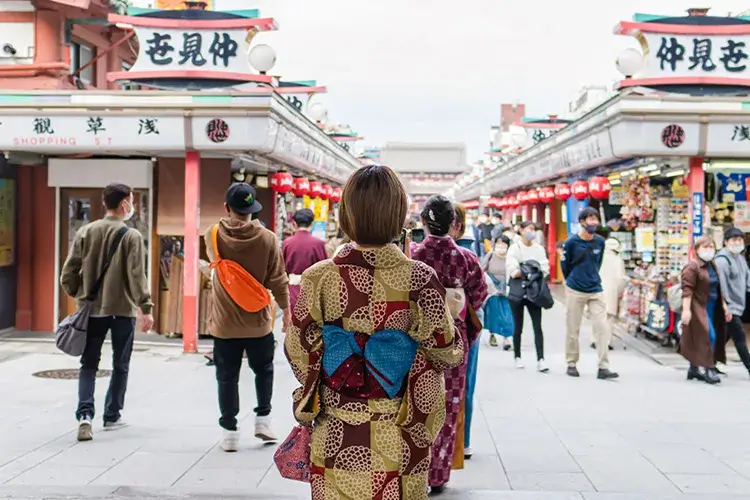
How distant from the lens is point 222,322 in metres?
6.34

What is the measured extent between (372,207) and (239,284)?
3.02 metres

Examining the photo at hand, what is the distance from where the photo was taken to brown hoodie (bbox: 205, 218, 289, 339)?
250 inches

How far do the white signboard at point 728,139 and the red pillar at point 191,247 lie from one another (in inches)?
269

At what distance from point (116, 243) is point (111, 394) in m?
1.28

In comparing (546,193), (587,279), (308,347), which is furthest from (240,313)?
(546,193)

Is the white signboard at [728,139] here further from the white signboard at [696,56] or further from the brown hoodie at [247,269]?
the brown hoodie at [247,269]

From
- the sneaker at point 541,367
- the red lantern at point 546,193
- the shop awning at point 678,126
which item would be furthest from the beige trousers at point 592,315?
the red lantern at point 546,193

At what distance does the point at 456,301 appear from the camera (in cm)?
525

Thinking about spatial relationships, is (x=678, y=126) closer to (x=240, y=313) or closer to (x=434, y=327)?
(x=240, y=313)

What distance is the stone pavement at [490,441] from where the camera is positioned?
5730mm

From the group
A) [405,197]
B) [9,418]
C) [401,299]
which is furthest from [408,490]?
[9,418]

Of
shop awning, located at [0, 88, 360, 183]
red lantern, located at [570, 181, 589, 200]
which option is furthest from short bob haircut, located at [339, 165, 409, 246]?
red lantern, located at [570, 181, 589, 200]

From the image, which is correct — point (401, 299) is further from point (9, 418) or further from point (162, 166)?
point (162, 166)

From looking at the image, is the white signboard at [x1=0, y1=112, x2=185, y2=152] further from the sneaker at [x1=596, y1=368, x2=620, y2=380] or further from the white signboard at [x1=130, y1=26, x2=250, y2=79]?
the sneaker at [x1=596, y1=368, x2=620, y2=380]
